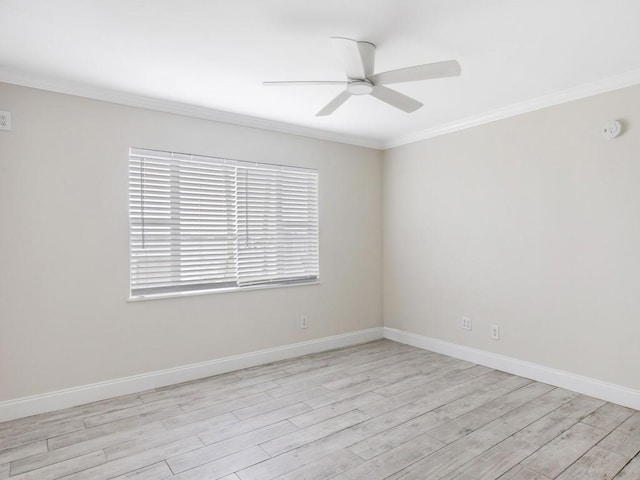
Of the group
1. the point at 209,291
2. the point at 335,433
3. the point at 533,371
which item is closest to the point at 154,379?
the point at 209,291

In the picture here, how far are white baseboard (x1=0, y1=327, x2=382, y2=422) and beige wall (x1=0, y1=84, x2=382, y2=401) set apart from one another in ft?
0.19

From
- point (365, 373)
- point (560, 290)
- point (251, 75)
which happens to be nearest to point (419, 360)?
point (365, 373)

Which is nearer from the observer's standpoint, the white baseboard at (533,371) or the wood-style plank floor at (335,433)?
the wood-style plank floor at (335,433)

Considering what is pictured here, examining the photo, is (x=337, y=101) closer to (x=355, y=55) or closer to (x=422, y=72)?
(x=355, y=55)

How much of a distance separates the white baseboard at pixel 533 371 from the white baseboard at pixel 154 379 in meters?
0.88

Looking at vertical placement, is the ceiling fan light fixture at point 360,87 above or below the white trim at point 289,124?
below

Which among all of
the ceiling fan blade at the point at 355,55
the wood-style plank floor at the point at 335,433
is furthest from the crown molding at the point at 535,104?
the wood-style plank floor at the point at 335,433

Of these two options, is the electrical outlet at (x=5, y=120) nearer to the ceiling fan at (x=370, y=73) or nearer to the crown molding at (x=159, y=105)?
the crown molding at (x=159, y=105)

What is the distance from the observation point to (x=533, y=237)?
11.2 feet

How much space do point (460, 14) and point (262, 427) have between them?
9.08 ft

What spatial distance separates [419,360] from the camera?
3.99 metres

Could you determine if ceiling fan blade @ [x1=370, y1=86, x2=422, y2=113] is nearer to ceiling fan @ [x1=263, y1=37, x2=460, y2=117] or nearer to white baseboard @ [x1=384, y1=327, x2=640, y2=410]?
ceiling fan @ [x1=263, y1=37, x2=460, y2=117]

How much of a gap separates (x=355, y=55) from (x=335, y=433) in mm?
2312

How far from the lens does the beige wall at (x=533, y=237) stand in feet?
9.55
